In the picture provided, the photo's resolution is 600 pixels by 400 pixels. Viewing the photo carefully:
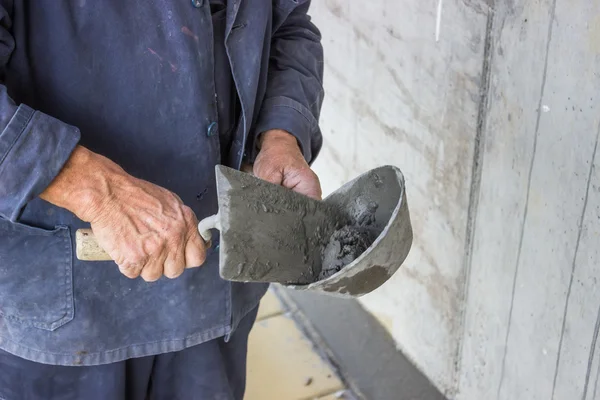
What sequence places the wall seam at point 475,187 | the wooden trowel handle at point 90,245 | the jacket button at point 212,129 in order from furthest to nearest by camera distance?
Result: the wall seam at point 475,187, the jacket button at point 212,129, the wooden trowel handle at point 90,245

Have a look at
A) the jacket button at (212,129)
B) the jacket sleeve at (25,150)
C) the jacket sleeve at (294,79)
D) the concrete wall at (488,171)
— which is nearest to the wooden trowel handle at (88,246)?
the jacket sleeve at (25,150)

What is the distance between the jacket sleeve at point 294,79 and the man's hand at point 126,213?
39cm

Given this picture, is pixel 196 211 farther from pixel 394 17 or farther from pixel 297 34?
pixel 394 17

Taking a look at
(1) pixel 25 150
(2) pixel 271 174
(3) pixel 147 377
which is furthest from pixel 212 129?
(3) pixel 147 377

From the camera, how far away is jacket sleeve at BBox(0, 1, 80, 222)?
3.52 feet

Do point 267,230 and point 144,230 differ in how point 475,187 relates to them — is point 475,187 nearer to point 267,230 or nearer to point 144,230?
point 267,230

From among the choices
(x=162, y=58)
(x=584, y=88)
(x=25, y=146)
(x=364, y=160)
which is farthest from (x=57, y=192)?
(x=364, y=160)

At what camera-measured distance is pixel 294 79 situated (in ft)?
5.09

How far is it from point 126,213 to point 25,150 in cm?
18

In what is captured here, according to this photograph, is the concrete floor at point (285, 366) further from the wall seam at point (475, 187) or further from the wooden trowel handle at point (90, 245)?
the wooden trowel handle at point (90, 245)

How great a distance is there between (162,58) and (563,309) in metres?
0.99

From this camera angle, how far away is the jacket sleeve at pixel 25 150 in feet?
3.52

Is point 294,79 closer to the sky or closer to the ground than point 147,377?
closer to the sky

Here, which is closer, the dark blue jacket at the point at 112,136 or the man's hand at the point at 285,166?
the dark blue jacket at the point at 112,136
